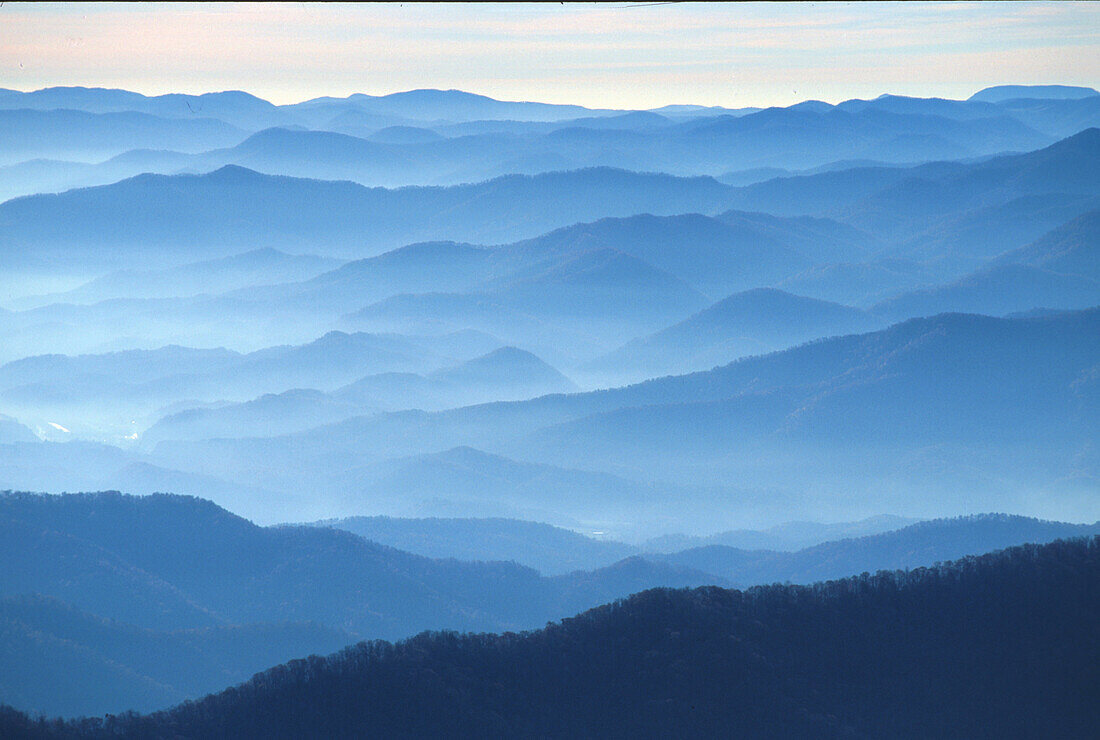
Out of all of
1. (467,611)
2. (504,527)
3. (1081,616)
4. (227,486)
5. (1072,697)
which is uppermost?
(227,486)

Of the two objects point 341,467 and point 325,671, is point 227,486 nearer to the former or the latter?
point 341,467

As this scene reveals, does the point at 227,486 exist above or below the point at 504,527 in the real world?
above

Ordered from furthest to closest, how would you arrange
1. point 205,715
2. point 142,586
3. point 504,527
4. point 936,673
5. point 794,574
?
point 504,527 < point 794,574 < point 142,586 < point 936,673 < point 205,715

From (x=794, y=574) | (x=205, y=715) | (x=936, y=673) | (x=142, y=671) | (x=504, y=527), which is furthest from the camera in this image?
(x=504, y=527)

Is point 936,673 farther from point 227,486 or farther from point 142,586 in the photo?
point 227,486

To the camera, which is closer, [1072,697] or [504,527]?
[1072,697]

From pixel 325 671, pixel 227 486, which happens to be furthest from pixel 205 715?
pixel 227 486

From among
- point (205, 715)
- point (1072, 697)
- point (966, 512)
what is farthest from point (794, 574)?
point (966, 512)
